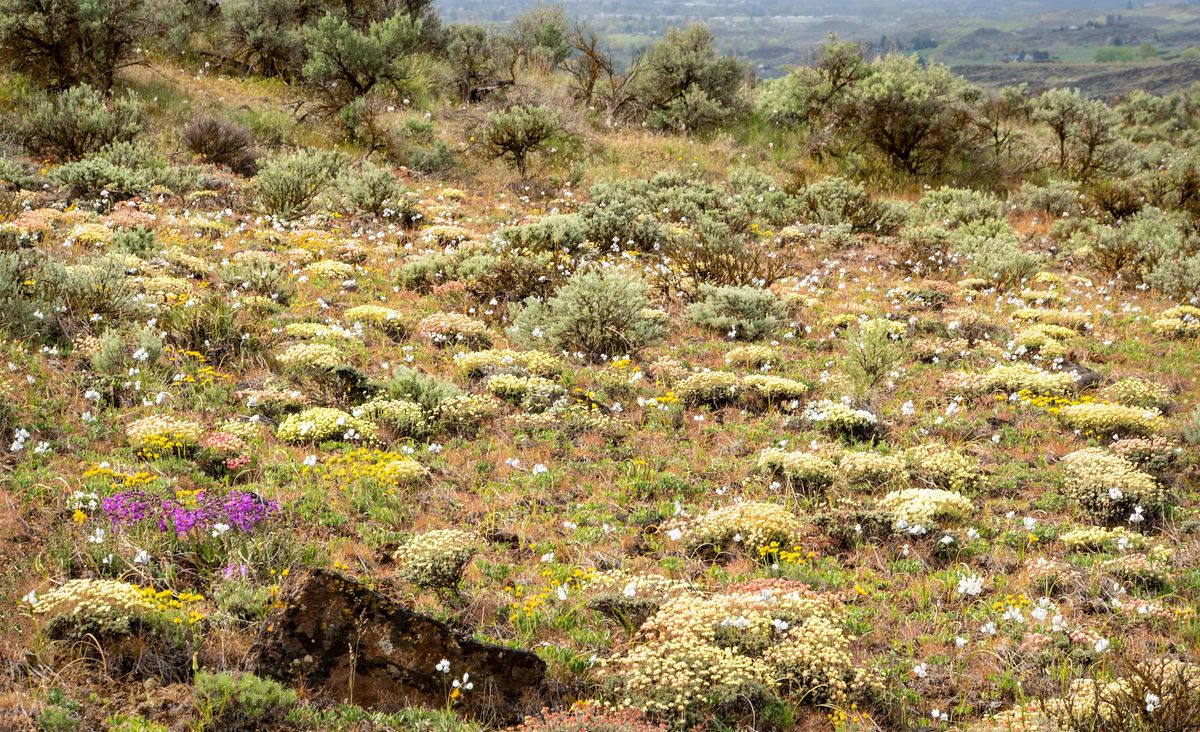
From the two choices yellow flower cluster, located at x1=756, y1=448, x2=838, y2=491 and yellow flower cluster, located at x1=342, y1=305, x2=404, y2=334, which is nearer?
yellow flower cluster, located at x1=756, y1=448, x2=838, y2=491

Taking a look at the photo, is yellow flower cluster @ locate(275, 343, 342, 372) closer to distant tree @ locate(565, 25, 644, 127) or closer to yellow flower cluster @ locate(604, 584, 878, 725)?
yellow flower cluster @ locate(604, 584, 878, 725)

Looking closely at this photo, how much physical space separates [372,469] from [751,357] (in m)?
4.20

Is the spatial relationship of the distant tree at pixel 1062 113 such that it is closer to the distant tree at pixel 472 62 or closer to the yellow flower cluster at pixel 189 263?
the distant tree at pixel 472 62

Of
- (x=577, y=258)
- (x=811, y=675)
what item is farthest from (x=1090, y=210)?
(x=811, y=675)

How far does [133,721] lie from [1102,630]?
14.9 ft

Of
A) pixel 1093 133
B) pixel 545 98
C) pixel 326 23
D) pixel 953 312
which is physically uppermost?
pixel 326 23

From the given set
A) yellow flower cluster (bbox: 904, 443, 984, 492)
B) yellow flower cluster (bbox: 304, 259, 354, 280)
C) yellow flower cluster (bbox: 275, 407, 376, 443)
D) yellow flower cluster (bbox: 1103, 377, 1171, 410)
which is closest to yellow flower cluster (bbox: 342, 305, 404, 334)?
yellow flower cluster (bbox: 304, 259, 354, 280)

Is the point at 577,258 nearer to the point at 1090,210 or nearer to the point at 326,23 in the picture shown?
the point at 326,23

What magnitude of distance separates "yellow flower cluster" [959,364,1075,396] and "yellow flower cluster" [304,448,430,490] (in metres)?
5.13

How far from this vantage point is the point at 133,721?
3.37 meters

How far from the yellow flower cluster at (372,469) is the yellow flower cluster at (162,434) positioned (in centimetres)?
82

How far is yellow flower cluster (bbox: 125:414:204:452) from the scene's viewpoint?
18.7 feet


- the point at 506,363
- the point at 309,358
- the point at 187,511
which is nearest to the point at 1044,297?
the point at 506,363

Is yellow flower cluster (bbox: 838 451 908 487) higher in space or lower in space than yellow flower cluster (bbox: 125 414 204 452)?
lower
